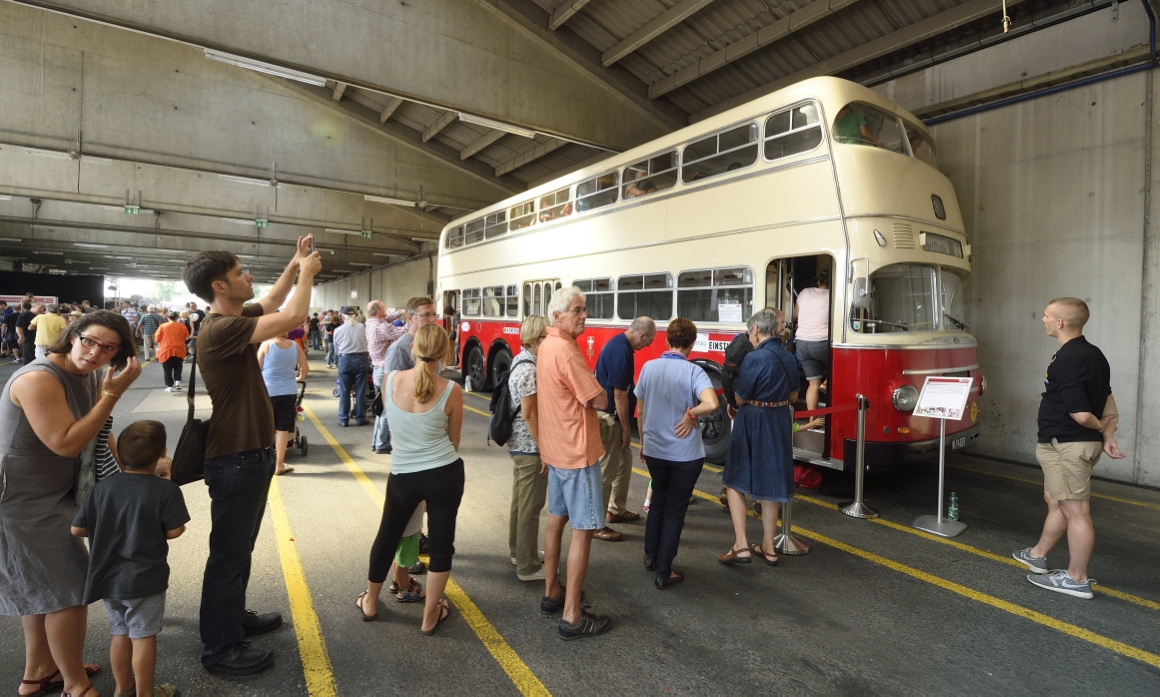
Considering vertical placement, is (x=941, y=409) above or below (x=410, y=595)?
above

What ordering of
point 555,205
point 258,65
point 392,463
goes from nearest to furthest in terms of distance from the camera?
1. point 392,463
2. point 258,65
3. point 555,205

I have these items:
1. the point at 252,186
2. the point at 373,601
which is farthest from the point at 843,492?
the point at 252,186

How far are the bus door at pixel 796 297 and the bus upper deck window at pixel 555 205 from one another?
3.81 m

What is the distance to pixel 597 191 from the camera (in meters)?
8.34

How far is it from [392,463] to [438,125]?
43.6 ft

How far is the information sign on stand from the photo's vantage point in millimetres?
4633

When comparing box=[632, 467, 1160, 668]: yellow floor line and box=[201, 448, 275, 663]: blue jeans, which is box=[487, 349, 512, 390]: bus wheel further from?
box=[201, 448, 275, 663]: blue jeans

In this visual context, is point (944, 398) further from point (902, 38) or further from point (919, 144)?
point (902, 38)

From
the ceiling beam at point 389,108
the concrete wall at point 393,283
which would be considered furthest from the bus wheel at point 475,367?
the concrete wall at point 393,283

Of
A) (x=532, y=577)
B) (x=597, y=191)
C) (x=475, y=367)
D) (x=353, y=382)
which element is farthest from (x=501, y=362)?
(x=532, y=577)

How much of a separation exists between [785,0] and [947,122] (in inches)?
114

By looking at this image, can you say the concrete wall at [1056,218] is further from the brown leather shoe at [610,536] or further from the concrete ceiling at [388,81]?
the brown leather shoe at [610,536]

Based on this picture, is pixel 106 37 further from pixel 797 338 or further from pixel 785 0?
pixel 797 338

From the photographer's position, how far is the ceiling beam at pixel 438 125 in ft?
44.4
